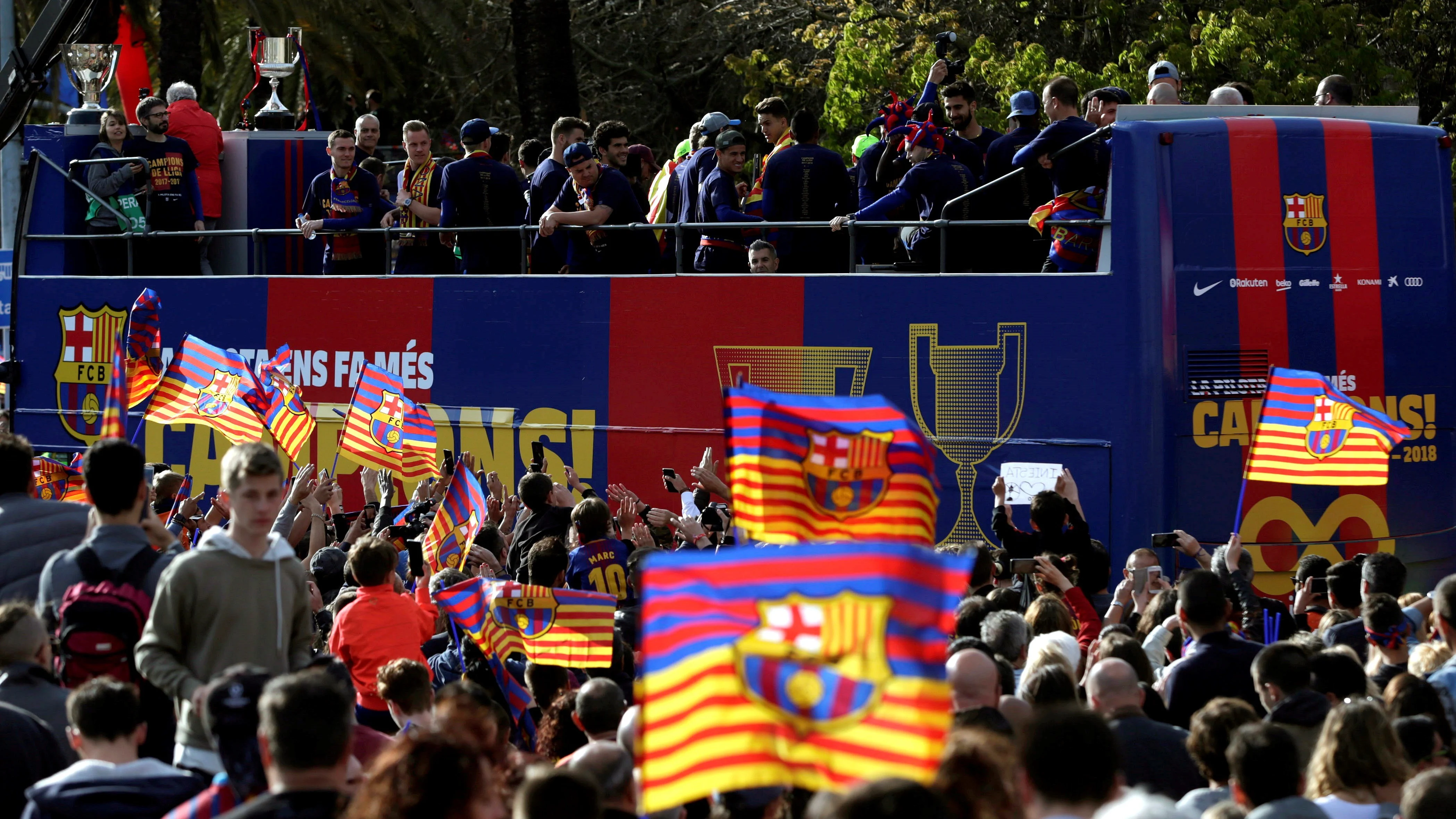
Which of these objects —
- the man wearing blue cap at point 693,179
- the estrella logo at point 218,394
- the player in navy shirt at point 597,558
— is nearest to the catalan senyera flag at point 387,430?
the estrella logo at point 218,394

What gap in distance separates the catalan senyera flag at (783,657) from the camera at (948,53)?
26.1 ft

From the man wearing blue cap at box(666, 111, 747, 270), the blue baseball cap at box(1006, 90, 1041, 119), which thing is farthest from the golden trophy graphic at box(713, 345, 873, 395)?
the blue baseball cap at box(1006, 90, 1041, 119)

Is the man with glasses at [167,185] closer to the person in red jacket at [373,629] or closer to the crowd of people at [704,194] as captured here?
the crowd of people at [704,194]

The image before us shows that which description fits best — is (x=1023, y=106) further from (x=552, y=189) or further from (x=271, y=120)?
(x=271, y=120)

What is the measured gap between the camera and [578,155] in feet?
41.3

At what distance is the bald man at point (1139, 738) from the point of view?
17.4 ft

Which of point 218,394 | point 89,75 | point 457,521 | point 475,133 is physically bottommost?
point 457,521

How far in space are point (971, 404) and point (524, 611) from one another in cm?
479

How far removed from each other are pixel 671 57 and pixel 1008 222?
63.9 ft

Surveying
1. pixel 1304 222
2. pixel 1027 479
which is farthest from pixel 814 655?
pixel 1304 222

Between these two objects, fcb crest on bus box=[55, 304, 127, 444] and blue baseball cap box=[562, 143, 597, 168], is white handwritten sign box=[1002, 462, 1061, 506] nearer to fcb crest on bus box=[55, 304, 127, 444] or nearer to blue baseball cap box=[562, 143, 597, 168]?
blue baseball cap box=[562, 143, 597, 168]

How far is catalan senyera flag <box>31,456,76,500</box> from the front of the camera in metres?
12.8

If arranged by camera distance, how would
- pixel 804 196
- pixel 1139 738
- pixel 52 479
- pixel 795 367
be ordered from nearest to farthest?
pixel 1139 738
pixel 795 367
pixel 804 196
pixel 52 479

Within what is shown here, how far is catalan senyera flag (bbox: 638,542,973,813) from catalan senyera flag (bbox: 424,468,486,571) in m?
5.43
